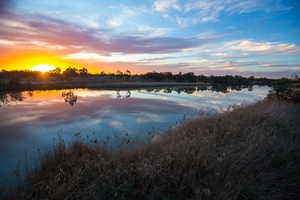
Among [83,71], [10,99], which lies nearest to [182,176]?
[10,99]

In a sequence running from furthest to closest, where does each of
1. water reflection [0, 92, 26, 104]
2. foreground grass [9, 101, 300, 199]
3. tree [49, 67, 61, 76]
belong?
1. tree [49, 67, 61, 76]
2. water reflection [0, 92, 26, 104]
3. foreground grass [9, 101, 300, 199]

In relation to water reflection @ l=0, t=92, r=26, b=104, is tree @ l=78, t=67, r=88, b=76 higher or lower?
higher

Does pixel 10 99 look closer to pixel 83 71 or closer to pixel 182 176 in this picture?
pixel 182 176

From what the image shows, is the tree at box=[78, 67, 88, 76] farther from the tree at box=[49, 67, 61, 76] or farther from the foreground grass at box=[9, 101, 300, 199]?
the foreground grass at box=[9, 101, 300, 199]

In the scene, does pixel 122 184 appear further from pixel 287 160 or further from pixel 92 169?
pixel 287 160

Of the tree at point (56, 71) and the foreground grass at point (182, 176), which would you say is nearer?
the foreground grass at point (182, 176)

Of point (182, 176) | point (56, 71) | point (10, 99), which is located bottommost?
point (10, 99)

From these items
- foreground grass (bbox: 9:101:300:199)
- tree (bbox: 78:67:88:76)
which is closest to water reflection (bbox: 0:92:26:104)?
foreground grass (bbox: 9:101:300:199)

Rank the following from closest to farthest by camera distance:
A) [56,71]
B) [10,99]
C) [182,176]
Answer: [182,176] < [10,99] < [56,71]

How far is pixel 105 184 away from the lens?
406 centimetres

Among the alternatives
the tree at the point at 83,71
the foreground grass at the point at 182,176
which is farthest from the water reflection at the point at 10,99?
the tree at the point at 83,71

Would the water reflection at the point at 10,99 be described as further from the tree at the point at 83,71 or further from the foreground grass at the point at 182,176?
the tree at the point at 83,71

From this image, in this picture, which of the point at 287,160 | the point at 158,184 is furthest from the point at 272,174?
the point at 158,184

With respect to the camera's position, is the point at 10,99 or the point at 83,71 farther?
the point at 83,71
